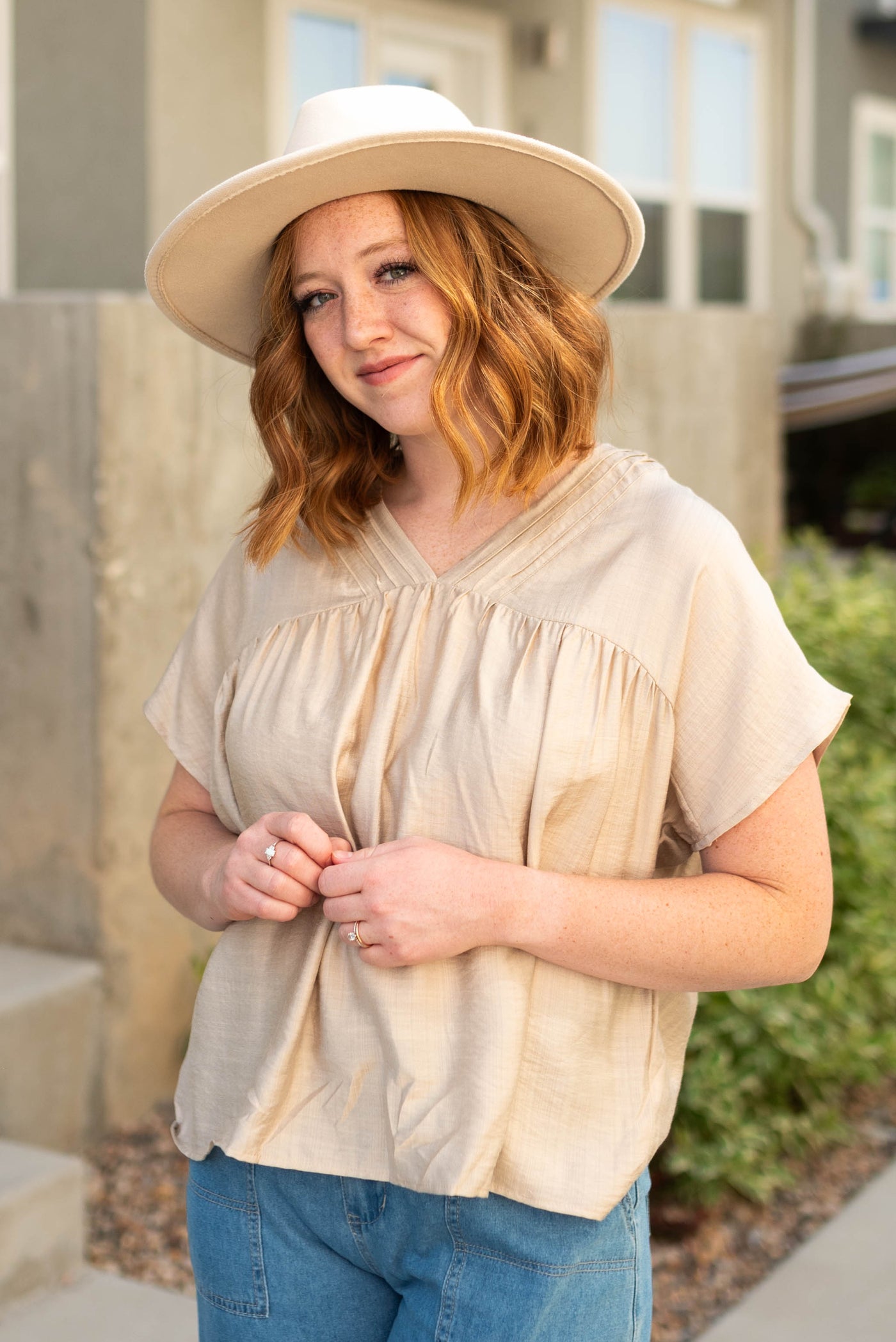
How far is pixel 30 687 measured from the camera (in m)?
3.87

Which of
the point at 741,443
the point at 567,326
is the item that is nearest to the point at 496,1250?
the point at 567,326

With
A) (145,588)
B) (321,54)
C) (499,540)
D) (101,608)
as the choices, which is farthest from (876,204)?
(499,540)

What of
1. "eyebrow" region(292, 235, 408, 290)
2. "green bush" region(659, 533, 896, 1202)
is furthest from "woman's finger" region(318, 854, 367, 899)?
"green bush" region(659, 533, 896, 1202)

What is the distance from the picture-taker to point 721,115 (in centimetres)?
1057

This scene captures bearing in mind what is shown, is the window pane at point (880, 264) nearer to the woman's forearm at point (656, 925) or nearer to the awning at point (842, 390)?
the awning at point (842, 390)

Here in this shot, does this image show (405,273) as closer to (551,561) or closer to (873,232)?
(551,561)

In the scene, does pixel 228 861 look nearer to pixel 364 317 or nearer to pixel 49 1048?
pixel 364 317

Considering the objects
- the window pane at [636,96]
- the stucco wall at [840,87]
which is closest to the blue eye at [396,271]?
the window pane at [636,96]

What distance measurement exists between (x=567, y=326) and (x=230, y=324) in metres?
0.48

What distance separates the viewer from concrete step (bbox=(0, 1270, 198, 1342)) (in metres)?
2.94

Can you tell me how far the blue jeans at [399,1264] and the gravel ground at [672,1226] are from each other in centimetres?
179

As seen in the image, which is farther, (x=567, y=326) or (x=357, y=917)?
(x=567, y=326)

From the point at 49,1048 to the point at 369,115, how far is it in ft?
9.12

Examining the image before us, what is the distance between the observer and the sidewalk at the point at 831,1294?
3035 millimetres
